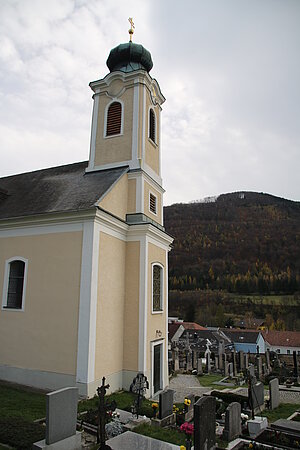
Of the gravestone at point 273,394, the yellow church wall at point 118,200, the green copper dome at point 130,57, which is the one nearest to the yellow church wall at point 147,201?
the yellow church wall at point 118,200

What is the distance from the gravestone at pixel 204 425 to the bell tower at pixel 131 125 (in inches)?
337

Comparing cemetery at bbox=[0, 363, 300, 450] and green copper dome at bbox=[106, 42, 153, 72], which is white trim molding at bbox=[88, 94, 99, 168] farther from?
cemetery at bbox=[0, 363, 300, 450]

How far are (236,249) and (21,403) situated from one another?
391 feet

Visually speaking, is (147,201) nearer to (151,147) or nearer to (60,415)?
(151,147)

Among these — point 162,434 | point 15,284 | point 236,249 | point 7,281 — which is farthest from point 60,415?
point 236,249

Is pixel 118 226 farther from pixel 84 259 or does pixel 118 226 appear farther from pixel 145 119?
pixel 145 119

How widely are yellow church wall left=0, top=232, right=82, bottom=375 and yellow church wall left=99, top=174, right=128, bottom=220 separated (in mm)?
1741

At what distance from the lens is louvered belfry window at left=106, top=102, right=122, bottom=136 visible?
1594 cm

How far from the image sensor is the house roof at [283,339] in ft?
188

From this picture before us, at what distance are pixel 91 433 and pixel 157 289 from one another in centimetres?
743

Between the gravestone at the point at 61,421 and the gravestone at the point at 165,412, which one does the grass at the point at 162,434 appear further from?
the gravestone at the point at 61,421

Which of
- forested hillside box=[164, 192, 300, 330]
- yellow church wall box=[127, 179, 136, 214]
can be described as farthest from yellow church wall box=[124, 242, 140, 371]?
forested hillside box=[164, 192, 300, 330]

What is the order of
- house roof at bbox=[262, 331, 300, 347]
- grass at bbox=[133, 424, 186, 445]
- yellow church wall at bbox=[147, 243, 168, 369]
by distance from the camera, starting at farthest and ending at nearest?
house roof at bbox=[262, 331, 300, 347]
yellow church wall at bbox=[147, 243, 168, 369]
grass at bbox=[133, 424, 186, 445]

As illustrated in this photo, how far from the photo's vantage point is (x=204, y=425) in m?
6.89
